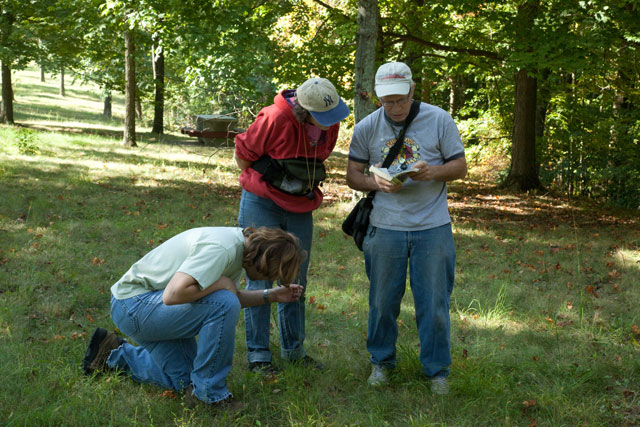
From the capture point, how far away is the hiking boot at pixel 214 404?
3127 mm

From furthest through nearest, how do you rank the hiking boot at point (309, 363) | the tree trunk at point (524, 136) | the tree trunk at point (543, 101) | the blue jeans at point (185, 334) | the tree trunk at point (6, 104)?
the tree trunk at point (6, 104) → the tree trunk at point (543, 101) → the tree trunk at point (524, 136) → the hiking boot at point (309, 363) → the blue jeans at point (185, 334)

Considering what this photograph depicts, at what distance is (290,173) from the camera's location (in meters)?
3.64

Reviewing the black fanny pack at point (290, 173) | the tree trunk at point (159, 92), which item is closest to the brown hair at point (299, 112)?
the black fanny pack at point (290, 173)

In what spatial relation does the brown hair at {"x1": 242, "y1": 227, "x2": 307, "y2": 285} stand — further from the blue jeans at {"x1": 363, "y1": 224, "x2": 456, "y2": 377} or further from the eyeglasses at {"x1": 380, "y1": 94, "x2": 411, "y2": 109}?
the eyeglasses at {"x1": 380, "y1": 94, "x2": 411, "y2": 109}

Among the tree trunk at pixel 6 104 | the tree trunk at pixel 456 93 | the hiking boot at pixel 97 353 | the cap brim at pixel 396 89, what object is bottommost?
the hiking boot at pixel 97 353

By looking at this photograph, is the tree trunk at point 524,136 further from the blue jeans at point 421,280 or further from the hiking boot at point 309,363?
the hiking boot at point 309,363

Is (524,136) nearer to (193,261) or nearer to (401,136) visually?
(401,136)

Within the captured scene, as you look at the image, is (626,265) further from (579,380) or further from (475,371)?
(475,371)

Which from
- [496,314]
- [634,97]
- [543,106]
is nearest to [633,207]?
[634,97]

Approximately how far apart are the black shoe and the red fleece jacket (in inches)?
41.7

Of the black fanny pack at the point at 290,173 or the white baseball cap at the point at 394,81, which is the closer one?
the white baseball cap at the point at 394,81

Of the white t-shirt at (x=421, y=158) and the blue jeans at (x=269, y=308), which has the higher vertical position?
the white t-shirt at (x=421, y=158)

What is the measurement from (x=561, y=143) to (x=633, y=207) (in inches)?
119

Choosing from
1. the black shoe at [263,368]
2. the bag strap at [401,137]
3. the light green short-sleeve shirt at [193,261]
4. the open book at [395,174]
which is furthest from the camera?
the black shoe at [263,368]
